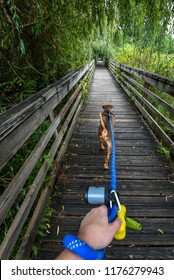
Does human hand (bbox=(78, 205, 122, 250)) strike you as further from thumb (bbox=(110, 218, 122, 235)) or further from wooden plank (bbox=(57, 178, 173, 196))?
wooden plank (bbox=(57, 178, 173, 196))

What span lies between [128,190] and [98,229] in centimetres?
198

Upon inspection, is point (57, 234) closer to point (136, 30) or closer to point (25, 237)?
point (25, 237)

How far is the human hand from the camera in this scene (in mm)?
811

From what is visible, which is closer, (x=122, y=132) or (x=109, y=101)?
(x=122, y=132)

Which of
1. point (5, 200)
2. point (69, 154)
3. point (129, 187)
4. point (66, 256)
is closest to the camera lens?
point (66, 256)

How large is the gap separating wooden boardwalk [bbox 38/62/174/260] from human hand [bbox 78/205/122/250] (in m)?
1.26

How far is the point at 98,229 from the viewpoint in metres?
0.84

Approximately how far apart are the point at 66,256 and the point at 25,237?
108cm

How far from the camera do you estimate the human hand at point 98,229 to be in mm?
811

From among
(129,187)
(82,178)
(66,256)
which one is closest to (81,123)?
(82,178)

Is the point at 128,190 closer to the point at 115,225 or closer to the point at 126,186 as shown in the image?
the point at 126,186

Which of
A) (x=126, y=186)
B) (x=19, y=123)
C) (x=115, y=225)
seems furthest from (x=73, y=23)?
(x=115, y=225)

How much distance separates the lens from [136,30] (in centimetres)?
298

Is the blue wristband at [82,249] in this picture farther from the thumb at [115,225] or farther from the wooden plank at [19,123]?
the wooden plank at [19,123]
